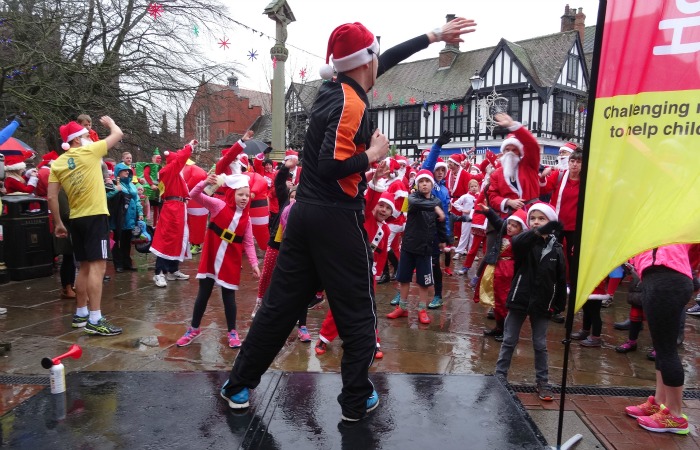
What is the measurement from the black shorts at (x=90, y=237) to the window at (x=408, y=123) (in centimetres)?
3216

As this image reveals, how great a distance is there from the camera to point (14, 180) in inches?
339

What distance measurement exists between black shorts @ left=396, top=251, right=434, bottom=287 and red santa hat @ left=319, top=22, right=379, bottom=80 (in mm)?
3505

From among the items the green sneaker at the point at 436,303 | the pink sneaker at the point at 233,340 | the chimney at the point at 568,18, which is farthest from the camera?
the chimney at the point at 568,18

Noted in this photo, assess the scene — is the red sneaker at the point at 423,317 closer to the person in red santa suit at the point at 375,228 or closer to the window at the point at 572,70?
the person in red santa suit at the point at 375,228

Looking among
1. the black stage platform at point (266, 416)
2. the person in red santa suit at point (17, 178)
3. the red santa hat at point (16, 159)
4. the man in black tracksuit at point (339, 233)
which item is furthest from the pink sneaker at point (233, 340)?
the red santa hat at point (16, 159)

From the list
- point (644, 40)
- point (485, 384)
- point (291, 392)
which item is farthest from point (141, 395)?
point (644, 40)

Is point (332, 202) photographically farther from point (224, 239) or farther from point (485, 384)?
point (224, 239)

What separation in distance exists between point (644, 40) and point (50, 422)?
355cm

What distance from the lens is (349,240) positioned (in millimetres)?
2814

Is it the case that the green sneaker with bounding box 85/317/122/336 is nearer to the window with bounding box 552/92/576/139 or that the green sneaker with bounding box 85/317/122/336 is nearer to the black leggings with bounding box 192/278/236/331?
the black leggings with bounding box 192/278/236/331

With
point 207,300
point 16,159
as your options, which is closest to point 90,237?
point 207,300

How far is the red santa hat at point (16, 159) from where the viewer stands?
344 inches

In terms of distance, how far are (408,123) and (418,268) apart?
1253 inches

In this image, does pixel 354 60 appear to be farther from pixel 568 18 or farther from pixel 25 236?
pixel 568 18
